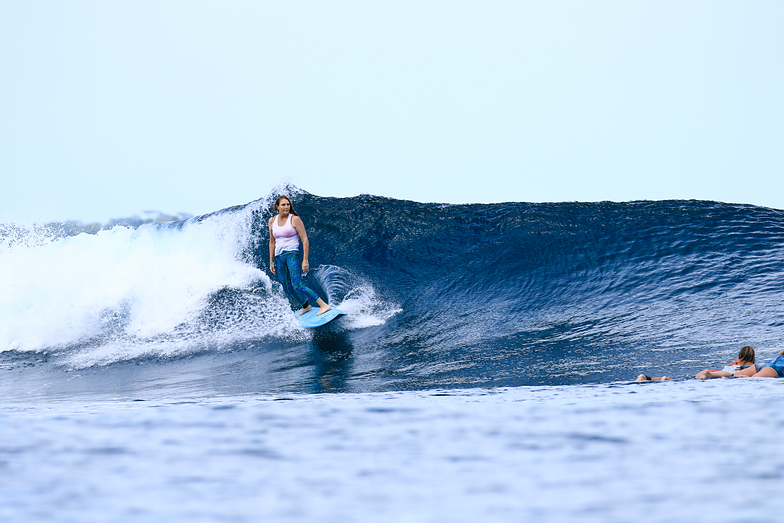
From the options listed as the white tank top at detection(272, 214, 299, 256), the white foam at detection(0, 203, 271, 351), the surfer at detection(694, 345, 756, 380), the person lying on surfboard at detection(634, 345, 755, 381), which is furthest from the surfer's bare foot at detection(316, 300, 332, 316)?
→ the surfer at detection(694, 345, 756, 380)

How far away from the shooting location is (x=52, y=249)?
9.55 metres

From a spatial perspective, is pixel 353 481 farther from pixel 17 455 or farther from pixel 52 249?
pixel 52 249

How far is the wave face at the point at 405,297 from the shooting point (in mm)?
5570

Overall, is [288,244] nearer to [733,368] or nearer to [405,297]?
[405,297]

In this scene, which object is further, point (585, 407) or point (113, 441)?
point (585, 407)

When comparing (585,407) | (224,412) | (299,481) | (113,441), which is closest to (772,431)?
(585,407)

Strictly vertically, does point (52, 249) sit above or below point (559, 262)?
above

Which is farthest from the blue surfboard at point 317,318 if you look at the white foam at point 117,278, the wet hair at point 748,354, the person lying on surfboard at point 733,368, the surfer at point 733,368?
the wet hair at point 748,354

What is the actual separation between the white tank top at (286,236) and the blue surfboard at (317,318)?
2.85ft

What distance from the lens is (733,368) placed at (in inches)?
171

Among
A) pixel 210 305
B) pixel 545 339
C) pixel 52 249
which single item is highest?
pixel 52 249

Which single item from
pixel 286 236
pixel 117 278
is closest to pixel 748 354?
pixel 286 236

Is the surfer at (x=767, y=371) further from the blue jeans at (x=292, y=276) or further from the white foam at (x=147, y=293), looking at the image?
the blue jeans at (x=292, y=276)

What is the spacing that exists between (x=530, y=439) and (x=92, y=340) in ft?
24.7
